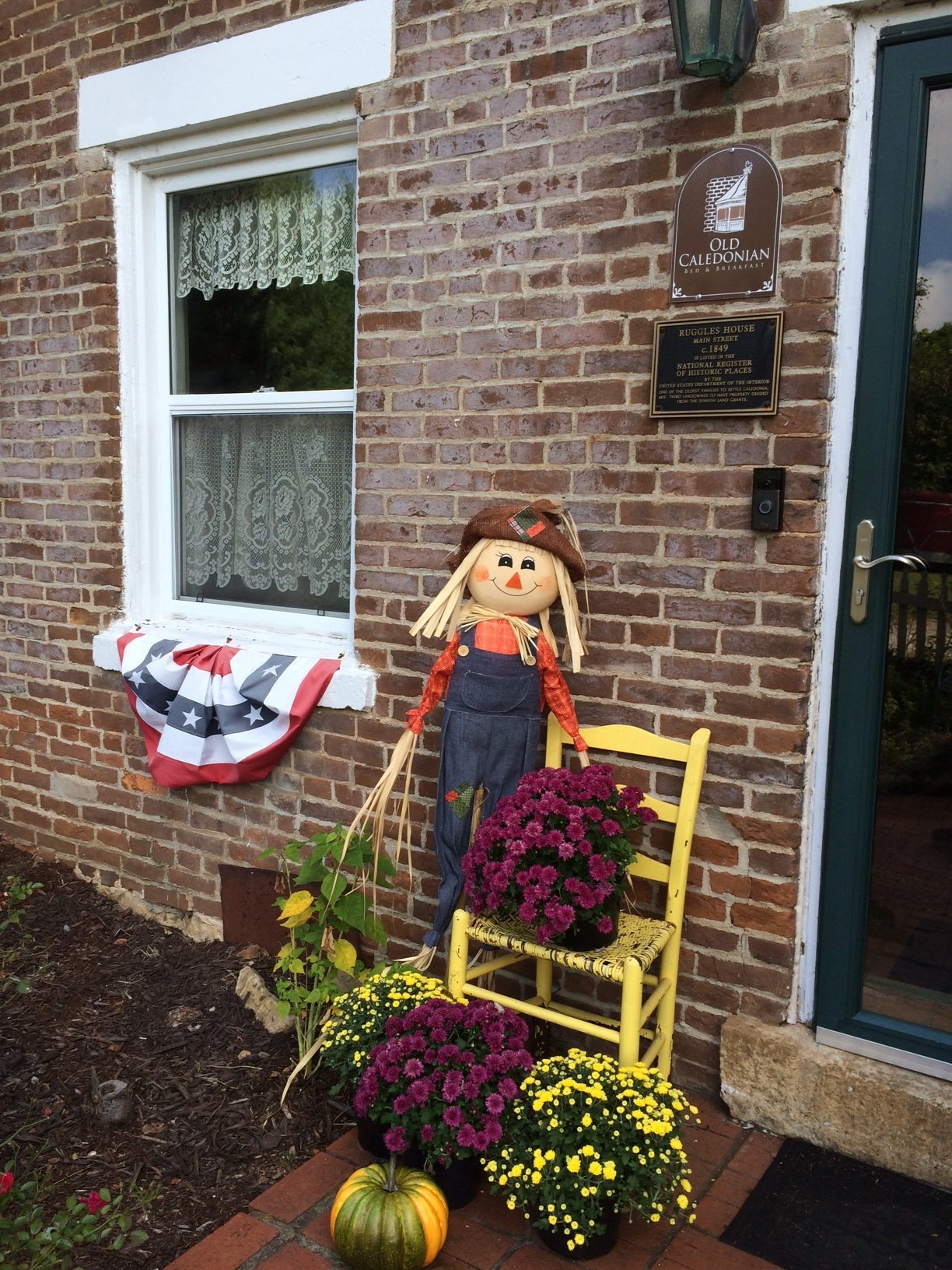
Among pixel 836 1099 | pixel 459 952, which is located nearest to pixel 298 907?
pixel 459 952

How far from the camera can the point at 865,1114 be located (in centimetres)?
262

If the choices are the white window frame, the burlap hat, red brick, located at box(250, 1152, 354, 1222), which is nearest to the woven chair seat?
red brick, located at box(250, 1152, 354, 1222)

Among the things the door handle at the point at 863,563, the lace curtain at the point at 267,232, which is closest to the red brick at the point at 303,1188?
the door handle at the point at 863,563

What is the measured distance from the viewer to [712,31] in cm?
241

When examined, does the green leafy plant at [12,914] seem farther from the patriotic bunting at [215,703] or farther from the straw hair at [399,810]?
the straw hair at [399,810]

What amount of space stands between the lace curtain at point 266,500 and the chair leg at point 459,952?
1.38m

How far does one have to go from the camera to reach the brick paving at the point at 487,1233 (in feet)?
7.59

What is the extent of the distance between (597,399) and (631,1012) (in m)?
1.59

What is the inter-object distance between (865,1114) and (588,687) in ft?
4.22

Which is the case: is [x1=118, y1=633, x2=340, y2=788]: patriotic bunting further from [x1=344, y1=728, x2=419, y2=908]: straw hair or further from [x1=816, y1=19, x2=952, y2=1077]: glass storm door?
[x1=816, y1=19, x2=952, y2=1077]: glass storm door

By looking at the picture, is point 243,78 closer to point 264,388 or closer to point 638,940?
point 264,388

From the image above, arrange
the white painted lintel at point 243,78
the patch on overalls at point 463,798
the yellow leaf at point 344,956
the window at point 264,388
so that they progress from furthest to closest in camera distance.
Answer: the window at point 264,388 < the white painted lintel at point 243,78 < the yellow leaf at point 344,956 < the patch on overalls at point 463,798

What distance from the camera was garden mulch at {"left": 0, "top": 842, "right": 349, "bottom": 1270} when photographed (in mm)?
2627

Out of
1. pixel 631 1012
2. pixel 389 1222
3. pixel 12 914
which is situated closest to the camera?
pixel 389 1222
